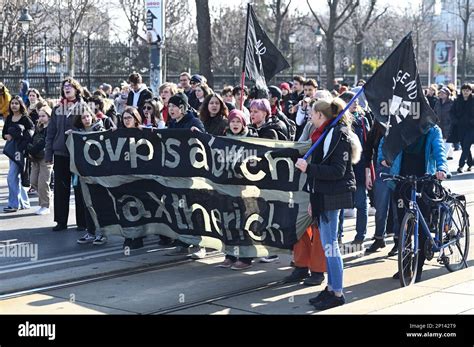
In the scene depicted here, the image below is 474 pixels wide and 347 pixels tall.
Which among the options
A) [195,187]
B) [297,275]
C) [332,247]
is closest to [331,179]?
[332,247]

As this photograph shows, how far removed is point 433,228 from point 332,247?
5.29 feet

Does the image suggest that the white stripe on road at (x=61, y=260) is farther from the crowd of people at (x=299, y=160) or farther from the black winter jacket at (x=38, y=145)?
the black winter jacket at (x=38, y=145)

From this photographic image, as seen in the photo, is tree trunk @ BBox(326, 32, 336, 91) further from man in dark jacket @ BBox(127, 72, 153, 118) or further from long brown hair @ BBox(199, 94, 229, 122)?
long brown hair @ BBox(199, 94, 229, 122)

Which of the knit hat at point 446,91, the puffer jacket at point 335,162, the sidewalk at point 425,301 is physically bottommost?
the sidewalk at point 425,301

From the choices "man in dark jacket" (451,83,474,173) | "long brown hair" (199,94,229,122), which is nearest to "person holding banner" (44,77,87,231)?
"long brown hair" (199,94,229,122)

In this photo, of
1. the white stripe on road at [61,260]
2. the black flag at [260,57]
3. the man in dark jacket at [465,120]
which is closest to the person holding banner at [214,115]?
the black flag at [260,57]

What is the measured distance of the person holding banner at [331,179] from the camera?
746cm

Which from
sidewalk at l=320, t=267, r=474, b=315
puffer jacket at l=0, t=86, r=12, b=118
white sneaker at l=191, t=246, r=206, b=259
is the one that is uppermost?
puffer jacket at l=0, t=86, r=12, b=118

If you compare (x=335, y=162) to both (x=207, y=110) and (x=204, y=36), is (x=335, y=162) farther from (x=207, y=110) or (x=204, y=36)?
(x=204, y=36)

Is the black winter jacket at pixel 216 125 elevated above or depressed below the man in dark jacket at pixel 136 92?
below

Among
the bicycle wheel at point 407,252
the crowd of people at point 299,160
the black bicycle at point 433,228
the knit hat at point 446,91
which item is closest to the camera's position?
the crowd of people at point 299,160

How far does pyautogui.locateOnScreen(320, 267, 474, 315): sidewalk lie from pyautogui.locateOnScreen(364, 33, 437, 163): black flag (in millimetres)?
1478

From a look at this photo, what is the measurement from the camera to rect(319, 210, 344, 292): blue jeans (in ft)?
25.0

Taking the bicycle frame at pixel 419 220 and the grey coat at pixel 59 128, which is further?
the grey coat at pixel 59 128
